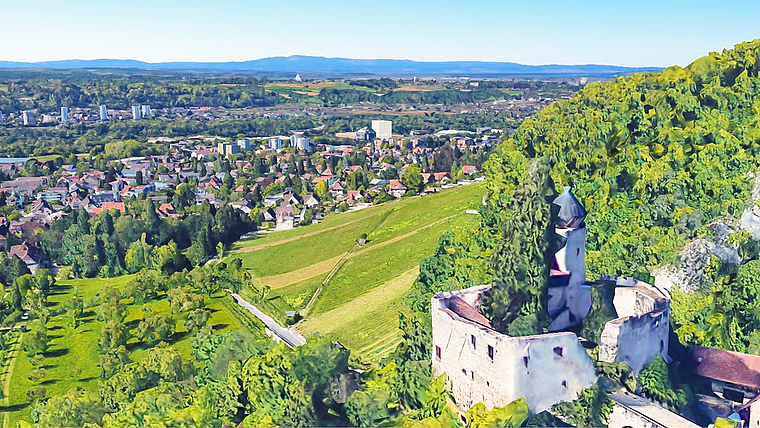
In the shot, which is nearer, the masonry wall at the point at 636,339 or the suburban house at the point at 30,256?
the masonry wall at the point at 636,339

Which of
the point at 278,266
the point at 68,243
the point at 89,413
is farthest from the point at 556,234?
the point at 68,243

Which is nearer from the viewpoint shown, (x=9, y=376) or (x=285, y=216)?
(x=9, y=376)

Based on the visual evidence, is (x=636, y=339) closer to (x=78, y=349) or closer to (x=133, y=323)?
(x=78, y=349)

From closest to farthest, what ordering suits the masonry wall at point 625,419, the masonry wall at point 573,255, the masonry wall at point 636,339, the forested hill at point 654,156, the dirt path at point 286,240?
the masonry wall at point 625,419
the masonry wall at point 636,339
the masonry wall at point 573,255
the forested hill at point 654,156
the dirt path at point 286,240

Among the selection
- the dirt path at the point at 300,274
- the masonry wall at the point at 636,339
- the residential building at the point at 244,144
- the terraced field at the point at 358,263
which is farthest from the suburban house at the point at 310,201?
the residential building at the point at 244,144

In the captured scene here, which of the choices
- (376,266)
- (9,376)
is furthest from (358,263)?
(9,376)

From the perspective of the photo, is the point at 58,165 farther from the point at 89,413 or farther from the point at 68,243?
the point at 89,413

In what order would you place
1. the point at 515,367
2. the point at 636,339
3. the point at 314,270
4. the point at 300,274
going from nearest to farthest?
the point at 515,367, the point at 636,339, the point at 314,270, the point at 300,274

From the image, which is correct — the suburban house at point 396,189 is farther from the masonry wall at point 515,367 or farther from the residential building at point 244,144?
the residential building at point 244,144
